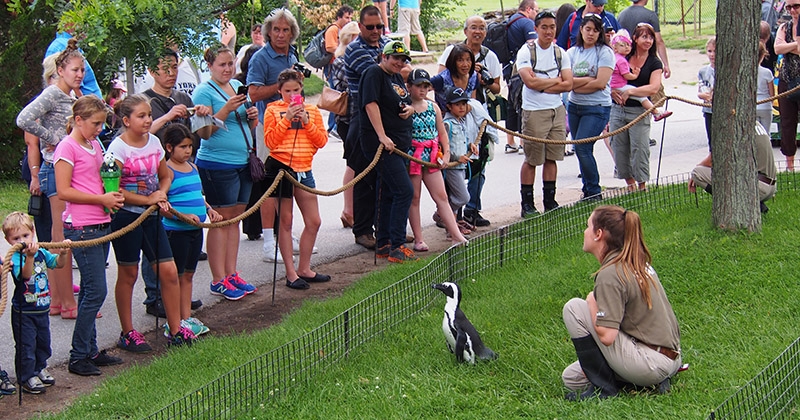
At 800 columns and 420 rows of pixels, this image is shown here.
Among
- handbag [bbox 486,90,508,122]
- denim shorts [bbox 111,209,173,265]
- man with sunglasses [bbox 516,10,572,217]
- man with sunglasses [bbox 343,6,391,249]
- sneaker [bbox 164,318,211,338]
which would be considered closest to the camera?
denim shorts [bbox 111,209,173,265]

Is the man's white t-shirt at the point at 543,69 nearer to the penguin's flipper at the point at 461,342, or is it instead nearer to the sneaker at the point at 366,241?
the sneaker at the point at 366,241

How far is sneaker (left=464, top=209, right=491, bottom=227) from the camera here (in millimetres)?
10016

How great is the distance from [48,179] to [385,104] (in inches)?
116

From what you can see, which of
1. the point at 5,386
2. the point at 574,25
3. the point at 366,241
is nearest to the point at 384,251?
the point at 366,241

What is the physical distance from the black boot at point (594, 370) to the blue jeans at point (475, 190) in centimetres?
465

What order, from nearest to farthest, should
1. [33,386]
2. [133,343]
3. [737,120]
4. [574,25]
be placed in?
[33,386] < [133,343] < [737,120] < [574,25]

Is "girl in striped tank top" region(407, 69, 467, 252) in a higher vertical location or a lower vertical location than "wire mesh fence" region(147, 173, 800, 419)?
higher

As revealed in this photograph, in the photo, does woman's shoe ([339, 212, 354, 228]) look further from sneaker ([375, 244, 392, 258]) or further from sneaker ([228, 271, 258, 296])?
sneaker ([228, 271, 258, 296])

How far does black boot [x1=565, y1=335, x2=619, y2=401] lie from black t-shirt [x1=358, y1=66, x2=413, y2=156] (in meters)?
3.74

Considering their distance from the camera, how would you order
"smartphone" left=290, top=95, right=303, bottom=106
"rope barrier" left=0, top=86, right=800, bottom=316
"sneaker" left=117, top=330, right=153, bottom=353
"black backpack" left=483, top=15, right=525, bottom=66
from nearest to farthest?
1. "rope barrier" left=0, top=86, right=800, bottom=316
2. "sneaker" left=117, top=330, right=153, bottom=353
3. "smartphone" left=290, top=95, right=303, bottom=106
4. "black backpack" left=483, top=15, right=525, bottom=66

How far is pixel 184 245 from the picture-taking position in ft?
23.6

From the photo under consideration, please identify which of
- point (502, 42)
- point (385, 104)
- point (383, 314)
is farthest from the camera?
point (502, 42)

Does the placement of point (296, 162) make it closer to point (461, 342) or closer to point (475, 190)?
point (475, 190)

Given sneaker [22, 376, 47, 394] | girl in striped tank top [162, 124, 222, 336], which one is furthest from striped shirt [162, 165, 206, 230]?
sneaker [22, 376, 47, 394]
